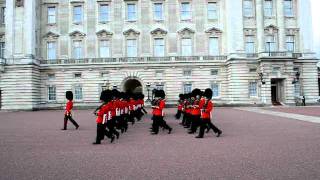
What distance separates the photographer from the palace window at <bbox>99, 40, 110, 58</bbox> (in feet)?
139

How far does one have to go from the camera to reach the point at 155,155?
928 centimetres

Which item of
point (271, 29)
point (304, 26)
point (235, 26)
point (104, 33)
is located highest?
point (304, 26)

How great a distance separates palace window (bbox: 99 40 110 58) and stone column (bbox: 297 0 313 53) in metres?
23.0

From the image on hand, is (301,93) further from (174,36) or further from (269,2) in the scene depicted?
(174,36)

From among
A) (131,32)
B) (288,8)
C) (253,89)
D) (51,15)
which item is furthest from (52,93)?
(288,8)

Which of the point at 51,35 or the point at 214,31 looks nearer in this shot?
the point at 214,31

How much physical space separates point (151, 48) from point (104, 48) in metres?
5.69

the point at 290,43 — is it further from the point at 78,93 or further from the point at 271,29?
the point at 78,93

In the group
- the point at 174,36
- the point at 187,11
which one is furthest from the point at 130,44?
the point at 187,11

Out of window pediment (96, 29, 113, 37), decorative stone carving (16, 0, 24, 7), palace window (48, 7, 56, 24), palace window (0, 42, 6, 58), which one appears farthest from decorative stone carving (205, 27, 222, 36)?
palace window (0, 42, 6, 58)

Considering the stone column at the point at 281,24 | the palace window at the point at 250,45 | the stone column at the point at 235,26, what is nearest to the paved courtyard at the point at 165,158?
the stone column at the point at 235,26

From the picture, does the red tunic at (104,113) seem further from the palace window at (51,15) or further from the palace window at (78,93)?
the palace window at (51,15)

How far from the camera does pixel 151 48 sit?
41969mm

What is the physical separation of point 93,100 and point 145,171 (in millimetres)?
35164
